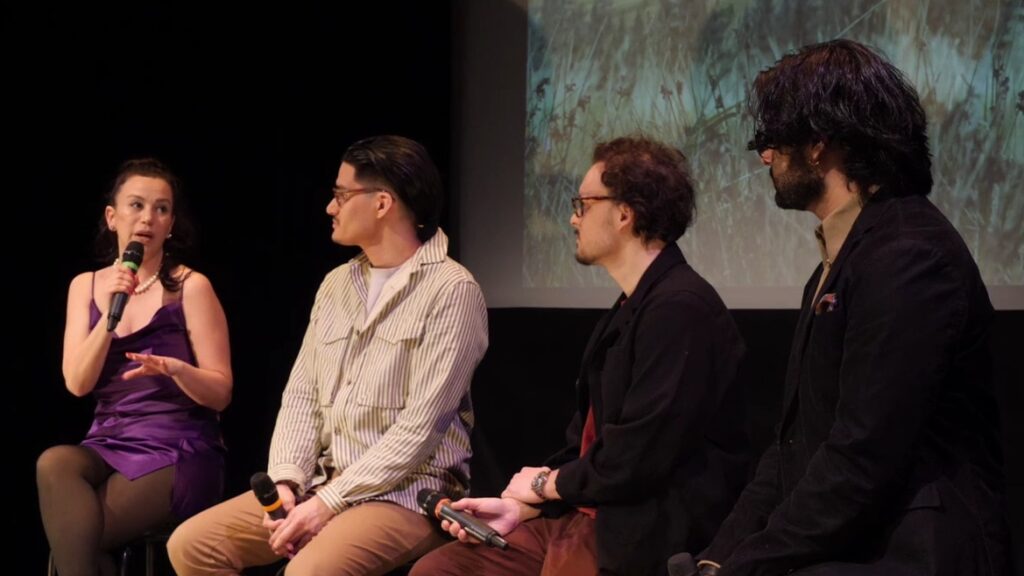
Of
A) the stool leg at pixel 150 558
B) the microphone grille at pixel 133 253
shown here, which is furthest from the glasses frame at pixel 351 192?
the stool leg at pixel 150 558

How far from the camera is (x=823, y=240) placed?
5.92 feet

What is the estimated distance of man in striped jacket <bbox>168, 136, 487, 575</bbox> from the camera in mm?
2600

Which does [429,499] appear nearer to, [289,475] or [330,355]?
[289,475]

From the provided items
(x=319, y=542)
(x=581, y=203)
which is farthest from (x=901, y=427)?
(x=319, y=542)

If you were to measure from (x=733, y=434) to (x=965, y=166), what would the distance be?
1.22 m

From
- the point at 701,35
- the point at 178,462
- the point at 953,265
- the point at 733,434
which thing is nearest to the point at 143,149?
the point at 178,462

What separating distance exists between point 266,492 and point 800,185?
1.35 metres

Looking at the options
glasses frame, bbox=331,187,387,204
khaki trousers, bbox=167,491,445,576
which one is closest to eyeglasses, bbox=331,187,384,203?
glasses frame, bbox=331,187,387,204

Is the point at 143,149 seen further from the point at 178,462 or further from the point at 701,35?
the point at 701,35

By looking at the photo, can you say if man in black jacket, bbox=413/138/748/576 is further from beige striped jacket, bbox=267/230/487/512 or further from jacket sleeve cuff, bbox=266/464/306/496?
jacket sleeve cuff, bbox=266/464/306/496

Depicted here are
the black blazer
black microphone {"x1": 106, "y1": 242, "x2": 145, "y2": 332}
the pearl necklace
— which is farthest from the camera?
the pearl necklace

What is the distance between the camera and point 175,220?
3398mm

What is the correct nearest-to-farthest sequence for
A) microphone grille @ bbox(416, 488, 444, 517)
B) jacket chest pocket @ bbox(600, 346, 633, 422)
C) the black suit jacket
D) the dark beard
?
the black suit jacket → the dark beard → jacket chest pocket @ bbox(600, 346, 633, 422) → microphone grille @ bbox(416, 488, 444, 517)

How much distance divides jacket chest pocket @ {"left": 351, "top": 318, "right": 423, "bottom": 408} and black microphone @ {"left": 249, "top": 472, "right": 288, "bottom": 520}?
33 cm
